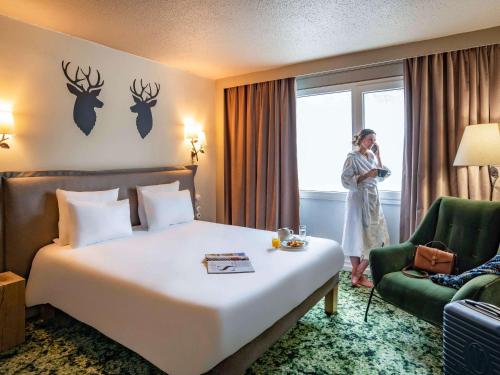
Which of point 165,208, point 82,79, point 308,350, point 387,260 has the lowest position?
point 308,350

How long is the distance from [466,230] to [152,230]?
9.27 ft

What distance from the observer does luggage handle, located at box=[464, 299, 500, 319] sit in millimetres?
1576

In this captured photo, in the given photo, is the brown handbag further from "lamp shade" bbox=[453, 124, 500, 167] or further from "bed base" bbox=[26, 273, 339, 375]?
"lamp shade" bbox=[453, 124, 500, 167]

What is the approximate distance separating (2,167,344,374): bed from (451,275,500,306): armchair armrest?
93 centimetres

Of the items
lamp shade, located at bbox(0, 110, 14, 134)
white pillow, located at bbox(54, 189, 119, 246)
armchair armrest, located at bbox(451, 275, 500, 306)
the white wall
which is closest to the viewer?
armchair armrest, located at bbox(451, 275, 500, 306)

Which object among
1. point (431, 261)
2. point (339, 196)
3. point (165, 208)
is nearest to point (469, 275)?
point (431, 261)

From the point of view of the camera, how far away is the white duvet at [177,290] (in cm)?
157

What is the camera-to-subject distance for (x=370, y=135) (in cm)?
333

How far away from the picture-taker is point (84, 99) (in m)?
3.22

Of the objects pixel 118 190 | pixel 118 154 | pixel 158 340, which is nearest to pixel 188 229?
pixel 118 190

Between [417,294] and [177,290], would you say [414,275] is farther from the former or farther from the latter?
[177,290]

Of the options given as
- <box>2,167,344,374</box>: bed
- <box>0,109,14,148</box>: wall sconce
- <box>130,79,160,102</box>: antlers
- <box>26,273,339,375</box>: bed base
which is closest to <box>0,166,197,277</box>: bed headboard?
<box>2,167,344,374</box>: bed

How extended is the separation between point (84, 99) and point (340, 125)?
2992mm

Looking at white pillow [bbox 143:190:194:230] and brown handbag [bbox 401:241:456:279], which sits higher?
white pillow [bbox 143:190:194:230]
